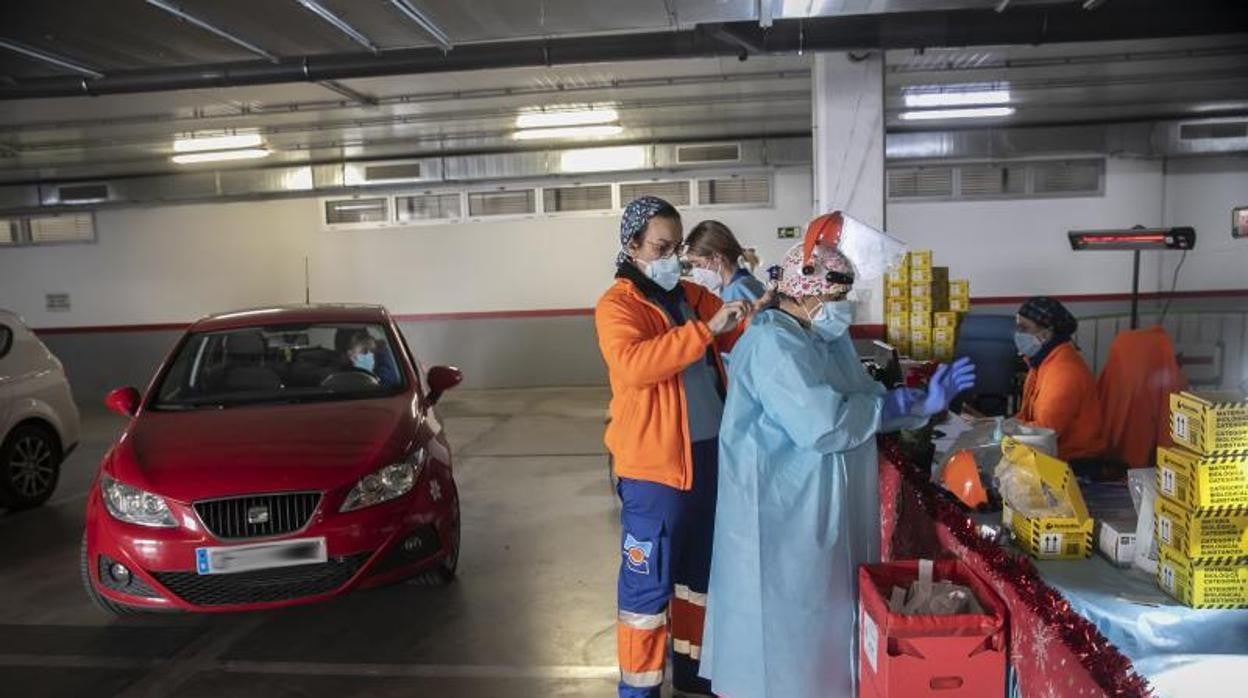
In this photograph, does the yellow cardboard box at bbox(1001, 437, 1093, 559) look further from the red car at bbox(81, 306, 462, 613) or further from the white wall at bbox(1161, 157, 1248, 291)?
the white wall at bbox(1161, 157, 1248, 291)

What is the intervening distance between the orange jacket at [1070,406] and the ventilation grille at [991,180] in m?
7.68

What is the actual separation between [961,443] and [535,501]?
3.43 meters

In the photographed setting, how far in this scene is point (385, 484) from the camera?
3551 millimetres

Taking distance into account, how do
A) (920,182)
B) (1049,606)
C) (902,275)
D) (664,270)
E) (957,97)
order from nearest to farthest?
(1049,606), (664,270), (902,275), (957,97), (920,182)

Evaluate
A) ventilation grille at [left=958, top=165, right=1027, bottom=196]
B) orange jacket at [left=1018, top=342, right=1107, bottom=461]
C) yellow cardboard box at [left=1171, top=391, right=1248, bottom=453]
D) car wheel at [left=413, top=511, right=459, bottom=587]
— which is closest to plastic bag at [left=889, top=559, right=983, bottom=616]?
yellow cardboard box at [left=1171, top=391, right=1248, bottom=453]

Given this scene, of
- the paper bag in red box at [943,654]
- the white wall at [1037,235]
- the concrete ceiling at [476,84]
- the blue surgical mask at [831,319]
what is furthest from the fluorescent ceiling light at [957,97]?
the paper bag in red box at [943,654]

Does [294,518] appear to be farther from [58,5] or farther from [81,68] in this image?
[81,68]

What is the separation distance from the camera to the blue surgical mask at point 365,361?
4.52 m

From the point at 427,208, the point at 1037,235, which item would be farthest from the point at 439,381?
the point at 1037,235

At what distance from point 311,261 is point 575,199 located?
12.6 feet

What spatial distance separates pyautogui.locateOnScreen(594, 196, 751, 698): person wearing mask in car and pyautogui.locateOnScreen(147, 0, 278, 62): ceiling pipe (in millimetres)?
3376

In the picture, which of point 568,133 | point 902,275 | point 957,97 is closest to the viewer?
point 902,275

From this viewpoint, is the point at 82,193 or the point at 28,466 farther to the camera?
the point at 82,193

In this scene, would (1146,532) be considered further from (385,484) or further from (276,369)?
(276,369)
